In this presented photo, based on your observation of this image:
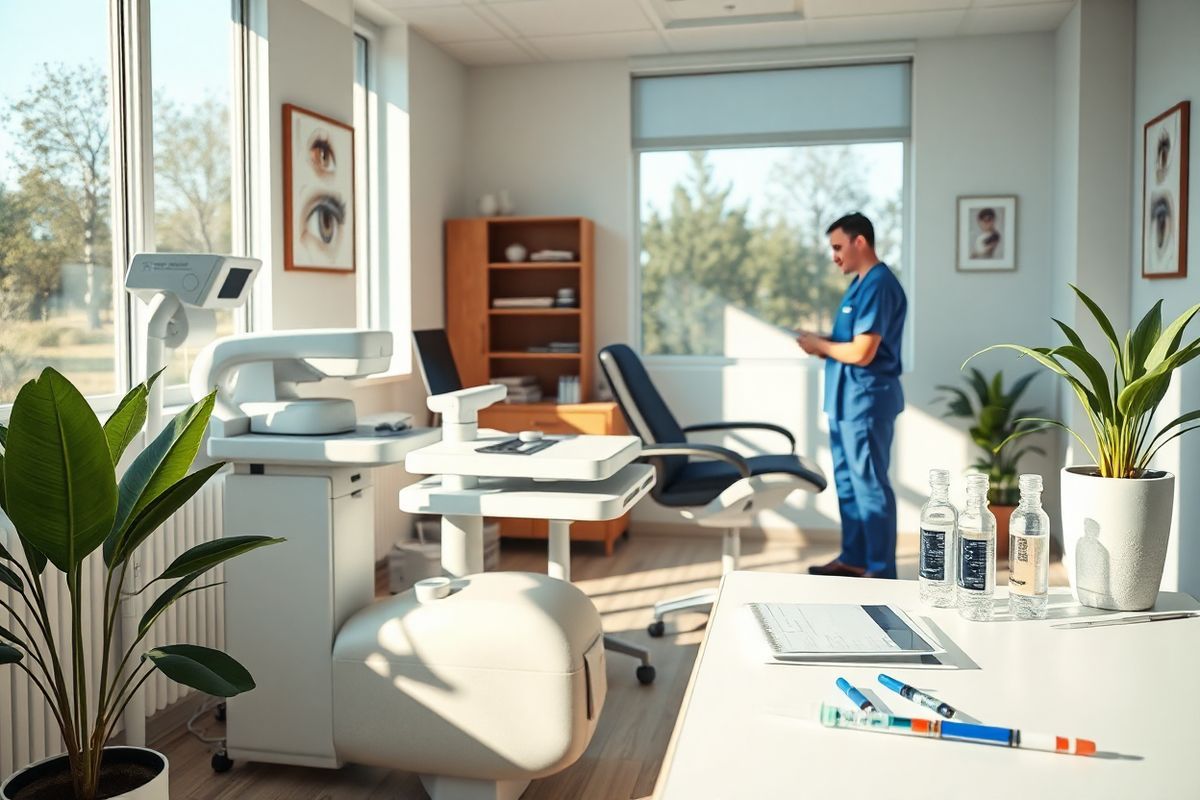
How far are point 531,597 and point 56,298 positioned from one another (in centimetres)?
169

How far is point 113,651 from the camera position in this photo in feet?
8.82

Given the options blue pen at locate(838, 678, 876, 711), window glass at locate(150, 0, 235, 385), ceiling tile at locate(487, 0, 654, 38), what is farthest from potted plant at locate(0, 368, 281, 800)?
ceiling tile at locate(487, 0, 654, 38)

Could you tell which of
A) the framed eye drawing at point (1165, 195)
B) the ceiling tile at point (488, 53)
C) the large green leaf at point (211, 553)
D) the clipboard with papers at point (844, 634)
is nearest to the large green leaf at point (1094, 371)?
the clipboard with papers at point (844, 634)

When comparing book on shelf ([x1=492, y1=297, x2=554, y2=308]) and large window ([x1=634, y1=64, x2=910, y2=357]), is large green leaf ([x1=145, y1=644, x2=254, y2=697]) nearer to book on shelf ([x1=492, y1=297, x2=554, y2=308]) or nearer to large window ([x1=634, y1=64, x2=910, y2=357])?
book on shelf ([x1=492, y1=297, x2=554, y2=308])

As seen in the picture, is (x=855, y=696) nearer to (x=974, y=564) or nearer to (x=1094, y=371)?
(x=974, y=564)

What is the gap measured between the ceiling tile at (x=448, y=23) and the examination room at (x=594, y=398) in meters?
0.05

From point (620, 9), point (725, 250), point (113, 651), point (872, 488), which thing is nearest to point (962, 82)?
point (725, 250)

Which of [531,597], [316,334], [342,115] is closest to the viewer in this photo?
[531,597]

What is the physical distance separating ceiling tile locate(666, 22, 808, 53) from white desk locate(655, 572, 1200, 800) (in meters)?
3.98

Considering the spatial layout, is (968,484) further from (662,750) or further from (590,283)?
(590,283)

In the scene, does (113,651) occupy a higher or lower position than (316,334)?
lower

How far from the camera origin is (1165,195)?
392 centimetres

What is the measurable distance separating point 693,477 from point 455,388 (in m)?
0.93

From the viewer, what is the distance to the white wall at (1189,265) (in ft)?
11.6
